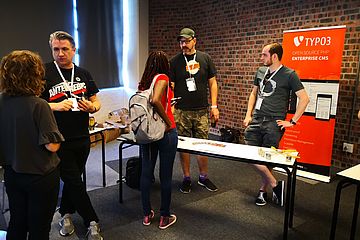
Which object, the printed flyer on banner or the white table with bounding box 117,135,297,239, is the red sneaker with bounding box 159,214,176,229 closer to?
the white table with bounding box 117,135,297,239

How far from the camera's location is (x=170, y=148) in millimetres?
2166

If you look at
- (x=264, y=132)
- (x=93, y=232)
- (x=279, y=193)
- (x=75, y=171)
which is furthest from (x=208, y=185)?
(x=75, y=171)

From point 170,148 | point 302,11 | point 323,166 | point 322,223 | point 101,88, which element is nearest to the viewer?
point 170,148

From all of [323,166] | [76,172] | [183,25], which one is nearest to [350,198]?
[323,166]

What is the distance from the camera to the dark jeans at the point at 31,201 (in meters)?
1.47

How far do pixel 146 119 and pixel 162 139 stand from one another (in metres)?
0.20

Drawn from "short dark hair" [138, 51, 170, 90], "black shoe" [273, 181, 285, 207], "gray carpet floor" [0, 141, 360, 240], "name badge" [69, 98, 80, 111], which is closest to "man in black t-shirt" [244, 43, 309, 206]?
"black shoe" [273, 181, 285, 207]

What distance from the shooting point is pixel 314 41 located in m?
3.42

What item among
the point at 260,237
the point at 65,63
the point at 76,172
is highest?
the point at 65,63

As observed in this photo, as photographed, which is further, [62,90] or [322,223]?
[322,223]

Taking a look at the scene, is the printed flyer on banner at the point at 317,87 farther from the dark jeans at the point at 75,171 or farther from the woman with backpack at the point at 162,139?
the dark jeans at the point at 75,171

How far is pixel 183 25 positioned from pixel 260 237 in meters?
4.20

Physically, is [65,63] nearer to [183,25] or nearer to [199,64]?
[199,64]

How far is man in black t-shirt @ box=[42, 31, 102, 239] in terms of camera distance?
196 cm
